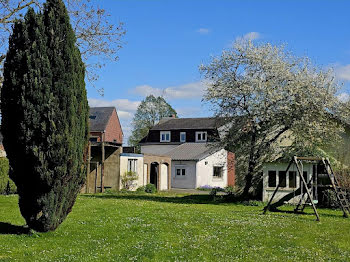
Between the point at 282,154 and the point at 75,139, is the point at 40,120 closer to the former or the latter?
the point at 75,139

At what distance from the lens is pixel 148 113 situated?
246 feet

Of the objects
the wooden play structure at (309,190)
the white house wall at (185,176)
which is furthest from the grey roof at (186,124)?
the wooden play structure at (309,190)

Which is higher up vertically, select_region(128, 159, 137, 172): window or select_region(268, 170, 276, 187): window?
select_region(128, 159, 137, 172): window

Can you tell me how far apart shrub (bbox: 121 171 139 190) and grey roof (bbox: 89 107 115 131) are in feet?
47.4

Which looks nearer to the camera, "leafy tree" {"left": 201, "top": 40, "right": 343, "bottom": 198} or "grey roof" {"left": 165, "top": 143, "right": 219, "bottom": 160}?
"leafy tree" {"left": 201, "top": 40, "right": 343, "bottom": 198}

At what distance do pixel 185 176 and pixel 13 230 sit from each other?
32694 millimetres

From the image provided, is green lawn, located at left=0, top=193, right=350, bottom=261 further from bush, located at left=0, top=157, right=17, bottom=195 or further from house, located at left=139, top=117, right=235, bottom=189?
house, located at left=139, top=117, right=235, bottom=189

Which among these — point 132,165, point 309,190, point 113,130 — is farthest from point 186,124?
point 309,190

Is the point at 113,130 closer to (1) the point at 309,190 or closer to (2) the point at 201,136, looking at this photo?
(2) the point at 201,136

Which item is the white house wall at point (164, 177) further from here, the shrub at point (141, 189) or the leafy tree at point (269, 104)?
the leafy tree at point (269, 104)

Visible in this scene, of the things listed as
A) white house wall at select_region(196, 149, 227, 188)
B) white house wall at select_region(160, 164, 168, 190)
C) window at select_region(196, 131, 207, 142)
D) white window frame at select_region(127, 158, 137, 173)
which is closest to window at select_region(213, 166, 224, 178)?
white house wall at select_region(196, 149, 227, 188)

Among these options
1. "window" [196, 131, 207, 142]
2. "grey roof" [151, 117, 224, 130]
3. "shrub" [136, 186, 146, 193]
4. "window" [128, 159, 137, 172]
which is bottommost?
"shrub" [136, 186, 146, 193]

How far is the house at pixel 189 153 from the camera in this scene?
144ft

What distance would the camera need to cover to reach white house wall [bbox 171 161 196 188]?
144ft
